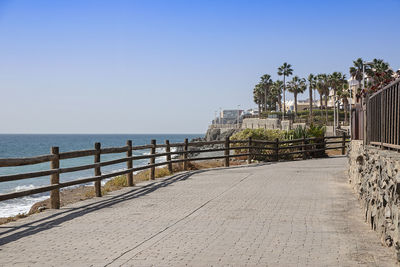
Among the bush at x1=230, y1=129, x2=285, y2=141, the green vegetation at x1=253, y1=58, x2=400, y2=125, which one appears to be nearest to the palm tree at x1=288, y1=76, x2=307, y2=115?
the green vegetation at x1=253, y1=58, x2=400, y2=125

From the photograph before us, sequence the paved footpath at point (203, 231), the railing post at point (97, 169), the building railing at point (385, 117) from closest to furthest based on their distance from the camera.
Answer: the paved footpath at point (203, 231), the building railing at point (385, 117), the railing post at point (97, 169)

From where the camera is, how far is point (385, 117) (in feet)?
33.1

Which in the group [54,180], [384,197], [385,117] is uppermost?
[385,117]

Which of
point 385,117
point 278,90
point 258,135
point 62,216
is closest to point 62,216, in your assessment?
point 62,216

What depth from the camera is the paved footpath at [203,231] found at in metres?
7.37

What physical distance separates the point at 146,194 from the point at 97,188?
1.41m

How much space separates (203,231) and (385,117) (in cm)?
425

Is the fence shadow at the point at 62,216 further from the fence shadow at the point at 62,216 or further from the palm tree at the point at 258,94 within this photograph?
the palm tree at the point at 258,94

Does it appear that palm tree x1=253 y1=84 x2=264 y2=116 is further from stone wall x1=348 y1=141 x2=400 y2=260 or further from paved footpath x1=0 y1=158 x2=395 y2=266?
stone wall x1=348 y1=141 x2=400 y2=260

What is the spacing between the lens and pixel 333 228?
9602 millimetres

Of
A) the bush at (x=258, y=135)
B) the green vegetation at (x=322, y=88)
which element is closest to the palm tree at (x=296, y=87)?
the green vegetation at (x=322, y=88)

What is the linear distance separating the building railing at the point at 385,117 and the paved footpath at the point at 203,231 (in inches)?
66.8

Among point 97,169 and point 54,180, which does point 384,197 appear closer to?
point 54,180

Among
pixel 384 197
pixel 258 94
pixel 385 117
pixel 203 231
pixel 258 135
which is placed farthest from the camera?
pixel 258 94
